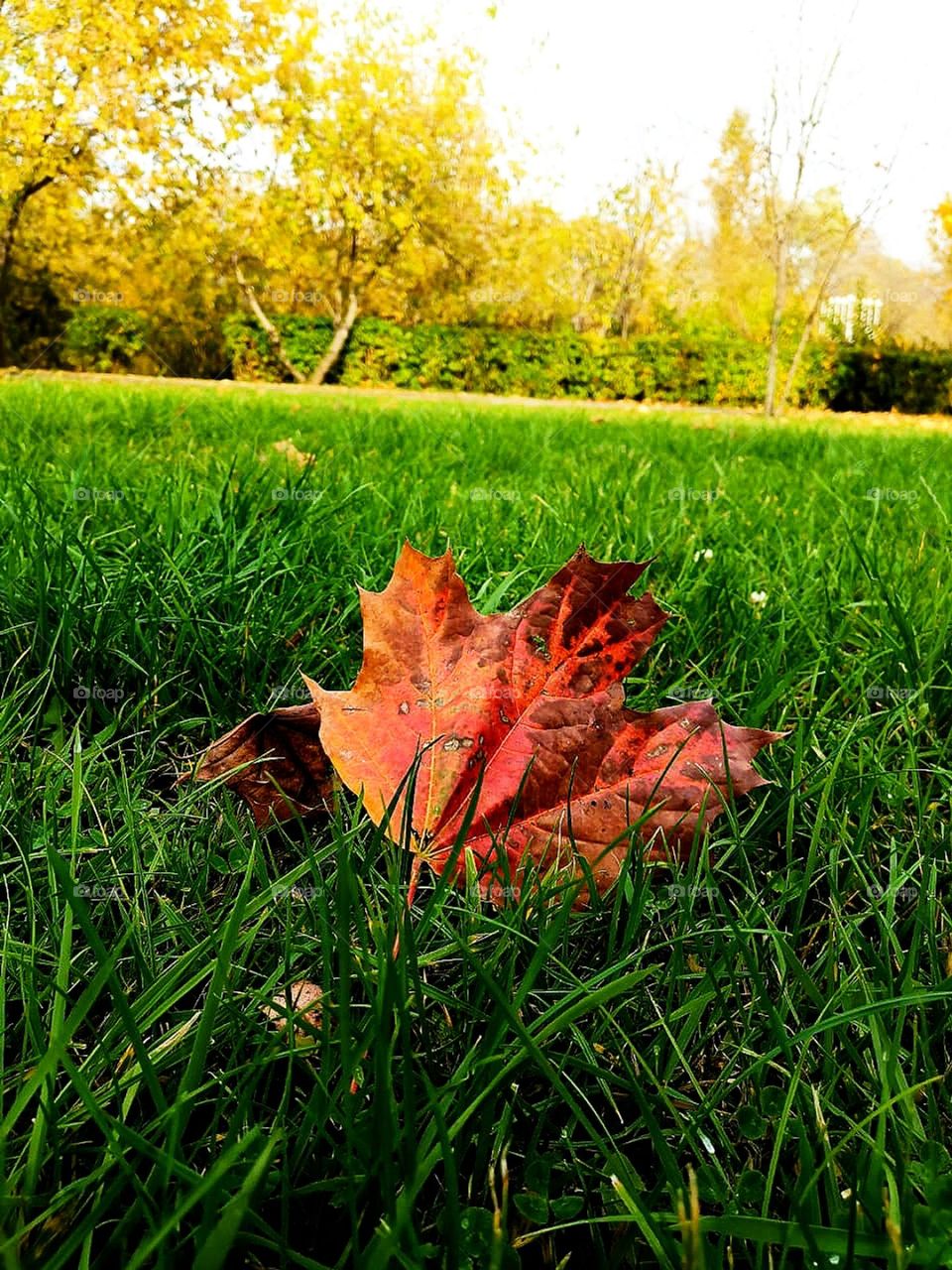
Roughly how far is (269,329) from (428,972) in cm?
2117

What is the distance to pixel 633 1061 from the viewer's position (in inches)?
26.3

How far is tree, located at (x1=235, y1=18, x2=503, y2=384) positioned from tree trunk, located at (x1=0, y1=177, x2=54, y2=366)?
4.22 m

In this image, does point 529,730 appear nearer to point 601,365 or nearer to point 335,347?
point 335,347

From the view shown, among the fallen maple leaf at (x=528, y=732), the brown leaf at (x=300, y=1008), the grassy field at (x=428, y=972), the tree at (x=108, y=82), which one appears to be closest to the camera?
the grassy field at (x=428, y=972)

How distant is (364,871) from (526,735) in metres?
0.20

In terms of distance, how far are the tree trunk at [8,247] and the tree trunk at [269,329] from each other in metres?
4.16

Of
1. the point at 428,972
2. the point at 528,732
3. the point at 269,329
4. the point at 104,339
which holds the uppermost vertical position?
the point at 269,329

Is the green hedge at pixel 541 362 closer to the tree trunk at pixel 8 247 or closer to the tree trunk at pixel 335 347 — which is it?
the tree trunk at pixel 335 347

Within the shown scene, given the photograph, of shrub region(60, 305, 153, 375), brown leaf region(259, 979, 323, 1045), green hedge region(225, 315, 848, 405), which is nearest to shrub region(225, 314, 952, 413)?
green hedge region(225, 315, 848, 405)

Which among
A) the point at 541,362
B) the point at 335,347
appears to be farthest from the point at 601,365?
the point at 335,347

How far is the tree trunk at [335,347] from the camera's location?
20547 millimetres

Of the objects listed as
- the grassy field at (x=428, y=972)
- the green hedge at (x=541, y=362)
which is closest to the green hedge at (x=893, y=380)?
the green hedge at (x=541, y=362)

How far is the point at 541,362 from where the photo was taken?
69.6ft

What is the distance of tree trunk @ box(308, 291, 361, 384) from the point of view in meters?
20.5
